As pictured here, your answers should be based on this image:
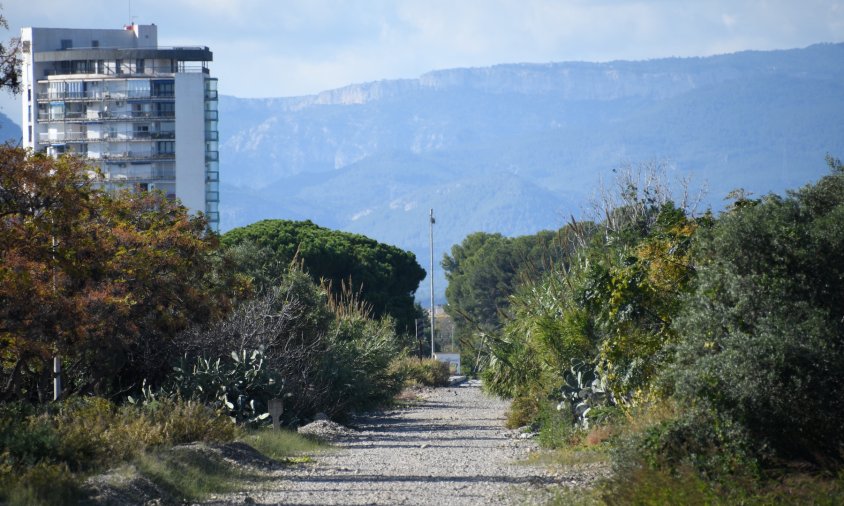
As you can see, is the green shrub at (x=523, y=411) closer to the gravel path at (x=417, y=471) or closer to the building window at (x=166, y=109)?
the gravel path at (x=417, y=471)

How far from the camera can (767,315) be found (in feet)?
47.3

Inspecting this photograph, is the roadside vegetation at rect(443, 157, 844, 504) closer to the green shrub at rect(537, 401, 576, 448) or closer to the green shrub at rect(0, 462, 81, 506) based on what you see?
the green shrub at rect(537, 401, 576, 448)

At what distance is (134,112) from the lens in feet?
394

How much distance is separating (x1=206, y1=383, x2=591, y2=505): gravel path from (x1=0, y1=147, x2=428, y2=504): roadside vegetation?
1.08 m

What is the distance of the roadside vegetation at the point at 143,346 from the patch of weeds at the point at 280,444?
0.07 meters

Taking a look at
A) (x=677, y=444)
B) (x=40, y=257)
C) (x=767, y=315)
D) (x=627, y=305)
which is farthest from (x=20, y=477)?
(x=627, y=305)

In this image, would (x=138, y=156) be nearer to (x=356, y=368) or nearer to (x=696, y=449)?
(x=356, y=368)

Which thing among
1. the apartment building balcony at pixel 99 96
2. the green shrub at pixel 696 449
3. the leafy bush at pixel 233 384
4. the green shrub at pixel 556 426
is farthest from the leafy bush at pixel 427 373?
the apartment building balcony at pixel 99 96

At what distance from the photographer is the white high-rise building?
390 feet

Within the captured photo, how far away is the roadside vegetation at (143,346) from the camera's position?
16016mm

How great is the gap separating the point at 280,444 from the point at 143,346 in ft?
17.0

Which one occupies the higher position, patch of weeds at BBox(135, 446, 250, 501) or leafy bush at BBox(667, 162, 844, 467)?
leafy bush at BBox(667, 162, 844, 467)

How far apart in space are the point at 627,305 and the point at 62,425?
30.5ft

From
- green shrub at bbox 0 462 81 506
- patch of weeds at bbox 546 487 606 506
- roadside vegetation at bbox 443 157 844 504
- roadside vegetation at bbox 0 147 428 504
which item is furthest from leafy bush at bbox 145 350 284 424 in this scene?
patch of weeds at bbox 546 487 606 506
